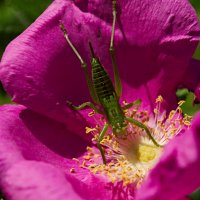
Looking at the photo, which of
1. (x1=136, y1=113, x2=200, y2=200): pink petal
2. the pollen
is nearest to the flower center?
the pollen

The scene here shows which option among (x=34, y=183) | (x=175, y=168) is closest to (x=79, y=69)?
(x=34, y=183)

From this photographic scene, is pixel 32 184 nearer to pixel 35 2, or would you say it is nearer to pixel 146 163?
pixel 146 163

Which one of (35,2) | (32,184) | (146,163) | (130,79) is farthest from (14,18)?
(32,184)

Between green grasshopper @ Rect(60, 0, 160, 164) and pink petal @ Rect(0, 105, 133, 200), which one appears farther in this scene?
green grasshopper @ Rect(60, 0, 160, 164)

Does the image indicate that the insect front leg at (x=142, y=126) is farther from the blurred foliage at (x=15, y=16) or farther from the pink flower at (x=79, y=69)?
the blurred foliage at (x=15, y=16)

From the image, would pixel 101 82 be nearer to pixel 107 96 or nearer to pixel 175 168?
pixel 107 96

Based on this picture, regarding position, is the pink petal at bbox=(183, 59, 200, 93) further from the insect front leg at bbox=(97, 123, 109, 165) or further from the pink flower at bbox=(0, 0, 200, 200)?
the insect front leg at bbox=(97, 123, 109, 165)
